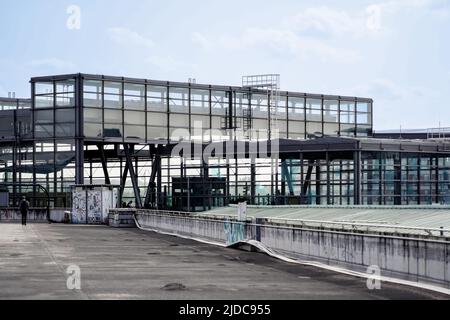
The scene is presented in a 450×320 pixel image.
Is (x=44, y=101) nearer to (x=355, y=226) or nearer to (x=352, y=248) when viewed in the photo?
(x=355, y=226)

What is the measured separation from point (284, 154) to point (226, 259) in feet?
124

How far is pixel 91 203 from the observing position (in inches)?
2506

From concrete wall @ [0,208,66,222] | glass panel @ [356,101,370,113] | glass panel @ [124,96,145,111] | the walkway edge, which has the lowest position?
concrete wall @ [0,208,66,222]

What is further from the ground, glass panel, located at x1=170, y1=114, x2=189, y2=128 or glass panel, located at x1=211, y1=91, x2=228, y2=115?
glass panel, located at x1=211, y1=91, x2=228, y2=115

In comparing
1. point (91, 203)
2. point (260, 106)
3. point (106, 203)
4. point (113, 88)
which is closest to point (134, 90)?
point (113, 88)

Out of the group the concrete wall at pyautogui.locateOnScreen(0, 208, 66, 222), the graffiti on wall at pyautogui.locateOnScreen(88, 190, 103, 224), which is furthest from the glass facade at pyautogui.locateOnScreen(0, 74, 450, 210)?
the graffiti on wall at pyautogui.locateOnScreen(88, 190, 103, 224)

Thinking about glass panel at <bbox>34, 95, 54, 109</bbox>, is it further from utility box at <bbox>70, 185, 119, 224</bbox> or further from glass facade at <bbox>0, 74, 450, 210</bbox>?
utility box at <bbox>70, 185, 119, 224</bbox>

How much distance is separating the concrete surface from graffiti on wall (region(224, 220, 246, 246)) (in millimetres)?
824

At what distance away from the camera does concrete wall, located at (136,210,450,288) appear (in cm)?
1912

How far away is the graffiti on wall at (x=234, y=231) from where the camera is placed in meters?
33.7

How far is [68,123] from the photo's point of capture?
72250 millimetres

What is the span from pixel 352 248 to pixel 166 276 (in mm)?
5346
